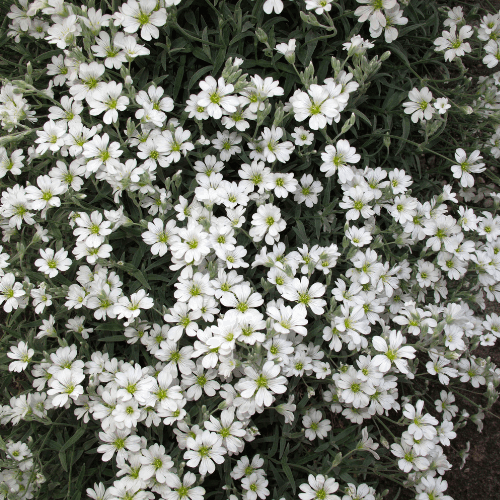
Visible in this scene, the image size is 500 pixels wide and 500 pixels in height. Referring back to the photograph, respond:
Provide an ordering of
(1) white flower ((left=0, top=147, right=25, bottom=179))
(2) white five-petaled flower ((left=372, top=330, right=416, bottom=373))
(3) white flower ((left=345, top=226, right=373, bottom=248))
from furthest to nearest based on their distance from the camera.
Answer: (1) white flower ((left=0, top=147, right=25, bottom=179)) → (3) white flower ((left=345, top=226, right=373, bottom=248)) → (2) white five-petaled flower ((left=372, top=330, right=416, bottom=373))

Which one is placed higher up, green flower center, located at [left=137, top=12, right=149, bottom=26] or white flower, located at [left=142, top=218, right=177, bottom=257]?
green flower center, located at [left=137, top=12, right=149, bottom=26]

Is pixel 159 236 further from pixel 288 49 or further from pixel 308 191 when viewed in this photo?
pixel 288 49

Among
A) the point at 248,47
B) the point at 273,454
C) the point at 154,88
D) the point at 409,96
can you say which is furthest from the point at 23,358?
the point at 409,96

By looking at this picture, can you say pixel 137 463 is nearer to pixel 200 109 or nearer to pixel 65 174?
pixel 65 174

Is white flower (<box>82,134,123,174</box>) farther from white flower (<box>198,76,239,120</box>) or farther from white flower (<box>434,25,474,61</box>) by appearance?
white flower (<box>434,25,474,61</box>)

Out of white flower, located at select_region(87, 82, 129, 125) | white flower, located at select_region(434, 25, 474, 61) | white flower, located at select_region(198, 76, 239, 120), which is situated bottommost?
white flower, located at select_region(87, 82, 129, 125)

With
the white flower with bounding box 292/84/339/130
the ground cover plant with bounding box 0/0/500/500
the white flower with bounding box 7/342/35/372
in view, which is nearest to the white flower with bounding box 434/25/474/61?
the ground cover plant with bounding box 0/0/500/500
